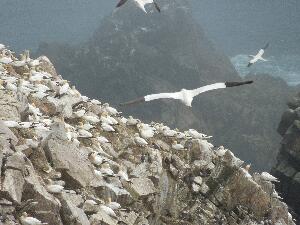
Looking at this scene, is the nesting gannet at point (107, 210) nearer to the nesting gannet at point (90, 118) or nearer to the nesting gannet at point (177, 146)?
the nesting gannet at point (90, 118)

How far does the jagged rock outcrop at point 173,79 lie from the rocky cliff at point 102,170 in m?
80.7

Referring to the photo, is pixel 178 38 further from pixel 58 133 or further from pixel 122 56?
pixel 58 133

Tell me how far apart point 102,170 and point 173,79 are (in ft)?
346

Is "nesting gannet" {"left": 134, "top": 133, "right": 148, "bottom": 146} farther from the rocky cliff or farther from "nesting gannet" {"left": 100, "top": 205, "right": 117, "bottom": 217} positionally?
"nesting gannet" {"left": 100, "top": 205, "right": 117, "bottom": 217}

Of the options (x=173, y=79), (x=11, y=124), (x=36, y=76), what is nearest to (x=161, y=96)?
(x=11, y=124)

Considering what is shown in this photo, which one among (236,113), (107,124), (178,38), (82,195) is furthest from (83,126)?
(178,38)

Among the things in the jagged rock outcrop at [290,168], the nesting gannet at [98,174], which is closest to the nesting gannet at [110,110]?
the nesting gannet at [98,174]

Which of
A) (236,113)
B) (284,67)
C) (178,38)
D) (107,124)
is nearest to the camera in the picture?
(107,124)

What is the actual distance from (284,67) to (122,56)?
4065 inches

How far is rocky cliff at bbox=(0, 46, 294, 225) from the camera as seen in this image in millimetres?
12883

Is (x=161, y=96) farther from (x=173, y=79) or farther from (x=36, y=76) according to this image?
(x=173, y=79)

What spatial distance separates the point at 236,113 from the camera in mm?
113938

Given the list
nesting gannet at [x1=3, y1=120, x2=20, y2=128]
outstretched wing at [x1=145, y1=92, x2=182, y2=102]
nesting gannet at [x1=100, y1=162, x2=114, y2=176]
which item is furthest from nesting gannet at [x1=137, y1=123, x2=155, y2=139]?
nesting gannet at [x1=3, y1=120, x2=20, y2=128]

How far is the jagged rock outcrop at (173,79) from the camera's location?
108 meters
